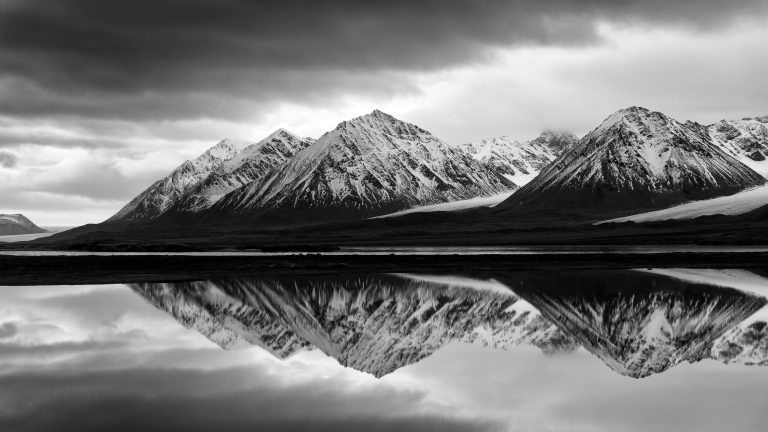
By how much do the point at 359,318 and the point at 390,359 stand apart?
14.7m

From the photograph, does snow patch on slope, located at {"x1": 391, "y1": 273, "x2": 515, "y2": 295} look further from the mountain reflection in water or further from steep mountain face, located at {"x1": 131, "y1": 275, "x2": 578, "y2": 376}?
steep mountain face, located at {"x1": 131, "y1": 275, "x2": 578, "y2": 376}

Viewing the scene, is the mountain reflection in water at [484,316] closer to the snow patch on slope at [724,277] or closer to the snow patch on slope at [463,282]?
the snow patch on slope at [463,282]

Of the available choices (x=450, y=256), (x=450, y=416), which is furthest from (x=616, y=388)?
(x=450, y=256)

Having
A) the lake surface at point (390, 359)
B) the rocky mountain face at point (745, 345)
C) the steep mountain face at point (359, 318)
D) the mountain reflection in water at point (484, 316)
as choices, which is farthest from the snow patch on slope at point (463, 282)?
the rocky mountain face at point (745, 345)

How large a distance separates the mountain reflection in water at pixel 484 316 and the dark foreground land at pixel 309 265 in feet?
30.7

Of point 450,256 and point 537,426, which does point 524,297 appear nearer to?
point 537,426

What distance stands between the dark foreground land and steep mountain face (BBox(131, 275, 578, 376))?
38.2 feet

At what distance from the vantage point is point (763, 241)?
151375 millimetres

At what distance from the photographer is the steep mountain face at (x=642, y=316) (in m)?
37.2

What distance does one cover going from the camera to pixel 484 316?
51.4m

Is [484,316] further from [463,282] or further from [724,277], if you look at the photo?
[724,277]

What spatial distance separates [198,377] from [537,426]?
13.7m

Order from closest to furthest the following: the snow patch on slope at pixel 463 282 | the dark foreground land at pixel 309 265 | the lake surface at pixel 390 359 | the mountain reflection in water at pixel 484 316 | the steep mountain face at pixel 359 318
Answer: the lake surface at pixel 390 359 → the mountain reflection in water at pixel 484 316 → the steep mountain face at pixel 359 318 → the snow patch on slope at pixel 463 282 → the dark foreground land at pixel 309 265

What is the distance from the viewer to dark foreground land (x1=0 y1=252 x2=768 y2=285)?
85.0 metres
